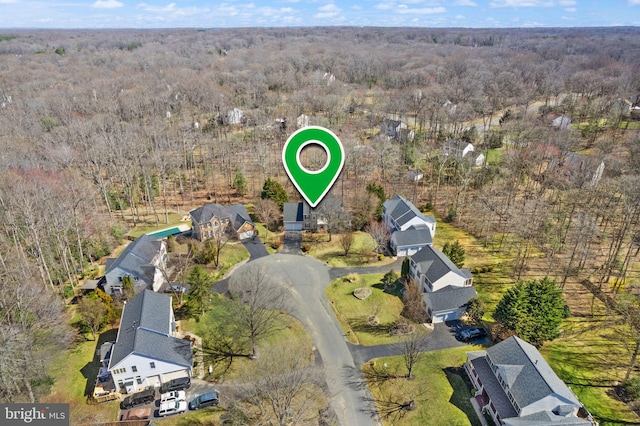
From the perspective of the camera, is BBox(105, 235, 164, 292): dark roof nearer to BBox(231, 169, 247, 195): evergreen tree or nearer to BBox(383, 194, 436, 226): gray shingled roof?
BBox(231, 169, 247, 195): evergreen tree

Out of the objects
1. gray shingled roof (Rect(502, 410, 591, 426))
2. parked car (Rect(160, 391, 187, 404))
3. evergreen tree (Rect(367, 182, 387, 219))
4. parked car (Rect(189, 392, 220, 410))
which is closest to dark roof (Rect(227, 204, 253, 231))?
evergreen tree (Rect(367, 182, 387, 219))

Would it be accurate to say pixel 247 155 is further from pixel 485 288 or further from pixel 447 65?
pixel 447 65

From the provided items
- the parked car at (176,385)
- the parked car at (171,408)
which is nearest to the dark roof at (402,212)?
the parked car at (176,385)

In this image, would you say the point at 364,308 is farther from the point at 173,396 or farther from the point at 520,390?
the point at 173,396

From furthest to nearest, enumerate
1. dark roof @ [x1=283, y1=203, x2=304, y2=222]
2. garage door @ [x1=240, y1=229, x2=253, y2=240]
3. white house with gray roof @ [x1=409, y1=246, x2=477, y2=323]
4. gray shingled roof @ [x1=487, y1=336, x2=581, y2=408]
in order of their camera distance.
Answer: dark roof @ [x1=283, y1=203, x2=304, y2=222]
garage door @ [x1=240, y1=229, x2=253, y2=240]
white house with gray roof @ [x1=409, y1=246, x2=477, y2=323]
gray shingled roof @ [x1=487, y1=336, x2=581, y2=408]

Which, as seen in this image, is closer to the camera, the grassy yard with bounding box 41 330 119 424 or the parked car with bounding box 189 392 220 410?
the grassy yard with bounding box 41 330 119 424

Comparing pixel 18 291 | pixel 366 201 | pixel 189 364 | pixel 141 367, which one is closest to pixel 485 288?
pixel 366 201
